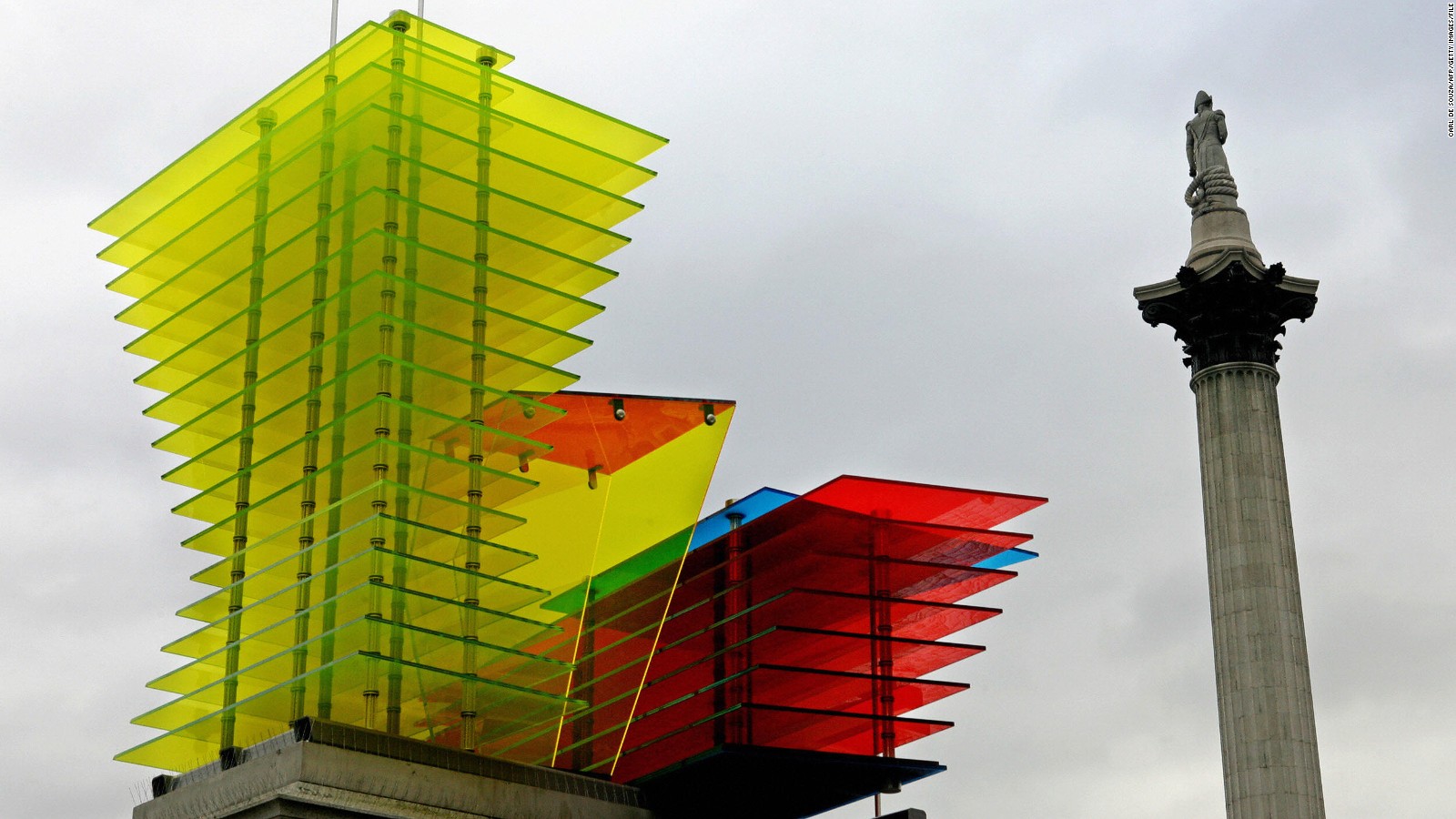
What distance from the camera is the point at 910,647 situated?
3784 centimetres

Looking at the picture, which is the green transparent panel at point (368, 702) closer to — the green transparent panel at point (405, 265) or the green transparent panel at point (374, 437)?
the green transparent panel at point (374, 437)

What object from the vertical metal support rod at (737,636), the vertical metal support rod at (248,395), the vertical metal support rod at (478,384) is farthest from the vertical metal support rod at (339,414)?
the vertical metal support rod at (737,636)

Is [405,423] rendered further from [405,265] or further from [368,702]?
[368,702]

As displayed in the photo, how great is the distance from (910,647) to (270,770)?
43.8 feet

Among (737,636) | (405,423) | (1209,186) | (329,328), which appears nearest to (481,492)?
(405,423)

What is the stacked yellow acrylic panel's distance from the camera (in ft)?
109

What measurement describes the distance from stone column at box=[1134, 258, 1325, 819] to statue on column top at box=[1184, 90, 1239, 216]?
1187mm

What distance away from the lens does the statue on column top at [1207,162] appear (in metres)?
53.2

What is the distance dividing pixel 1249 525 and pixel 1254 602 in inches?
82.0

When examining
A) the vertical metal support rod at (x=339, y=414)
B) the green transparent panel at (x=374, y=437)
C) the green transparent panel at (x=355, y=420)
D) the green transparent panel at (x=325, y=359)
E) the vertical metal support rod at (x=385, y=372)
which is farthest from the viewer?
the green transparent panel at (x=325, y=359)

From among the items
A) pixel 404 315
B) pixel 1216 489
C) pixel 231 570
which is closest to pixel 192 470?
pixel 231 570

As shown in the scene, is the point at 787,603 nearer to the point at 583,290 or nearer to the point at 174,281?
the point at 583,290

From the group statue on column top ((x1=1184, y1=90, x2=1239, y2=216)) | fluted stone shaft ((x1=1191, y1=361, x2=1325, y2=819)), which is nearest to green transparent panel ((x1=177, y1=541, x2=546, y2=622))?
fluted stone shaft ((x1=1191, y1=361, x2=1325, y2=819))

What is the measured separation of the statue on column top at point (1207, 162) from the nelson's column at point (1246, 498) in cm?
7
